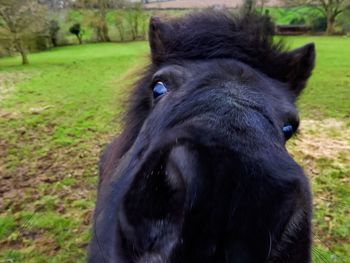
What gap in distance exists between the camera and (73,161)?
717 cm

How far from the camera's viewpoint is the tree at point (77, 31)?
42.8 m

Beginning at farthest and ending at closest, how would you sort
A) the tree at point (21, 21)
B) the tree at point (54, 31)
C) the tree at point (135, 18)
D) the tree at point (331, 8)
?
the tree at point (331, 8) < the tree at point (54, 31) < the tree at point (135, 18) < the tree at point (21, 21)

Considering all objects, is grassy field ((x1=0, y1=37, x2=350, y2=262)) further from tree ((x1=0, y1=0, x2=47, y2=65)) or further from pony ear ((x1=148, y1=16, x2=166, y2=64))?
tree ((x1=0, y1=0, x2=47, y2=65))

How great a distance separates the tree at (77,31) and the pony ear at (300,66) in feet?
142

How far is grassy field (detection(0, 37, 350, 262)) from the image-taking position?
4527 mm

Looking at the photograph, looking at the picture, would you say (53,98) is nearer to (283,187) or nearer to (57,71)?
(57,71)

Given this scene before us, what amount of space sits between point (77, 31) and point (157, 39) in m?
44.2

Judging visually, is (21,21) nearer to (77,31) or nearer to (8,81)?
(8,81)

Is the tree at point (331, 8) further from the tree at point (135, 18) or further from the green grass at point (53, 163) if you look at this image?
the green grass at point (53, 163)

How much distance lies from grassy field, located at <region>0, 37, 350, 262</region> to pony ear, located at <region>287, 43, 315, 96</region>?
0.52 meters

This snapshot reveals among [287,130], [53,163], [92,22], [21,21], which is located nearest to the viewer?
[287,130]

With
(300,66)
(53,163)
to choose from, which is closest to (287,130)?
(300,66)

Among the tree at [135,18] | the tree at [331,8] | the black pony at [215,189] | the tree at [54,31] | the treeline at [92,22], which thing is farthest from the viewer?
the tree at [331,8]

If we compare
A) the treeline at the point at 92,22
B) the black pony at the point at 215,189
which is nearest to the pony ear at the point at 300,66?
the black pony at the point at 215,189
